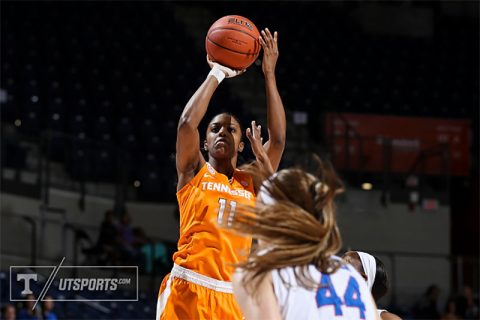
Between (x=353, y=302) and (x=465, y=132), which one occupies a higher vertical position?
(x=465, y=132)

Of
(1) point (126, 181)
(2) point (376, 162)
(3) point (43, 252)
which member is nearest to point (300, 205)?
(3) point (43, 252)

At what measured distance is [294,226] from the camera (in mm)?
2984

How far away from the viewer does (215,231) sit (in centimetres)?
492

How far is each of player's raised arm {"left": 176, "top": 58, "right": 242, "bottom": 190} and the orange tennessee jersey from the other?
0.06m

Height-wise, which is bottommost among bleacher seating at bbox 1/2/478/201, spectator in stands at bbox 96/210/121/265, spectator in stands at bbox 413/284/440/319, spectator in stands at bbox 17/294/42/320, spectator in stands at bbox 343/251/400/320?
spectator in stands at bbox 413/284/440/319

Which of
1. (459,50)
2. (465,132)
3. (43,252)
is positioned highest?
(459,50)

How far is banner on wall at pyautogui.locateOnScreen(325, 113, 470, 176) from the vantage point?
1493 centimetres

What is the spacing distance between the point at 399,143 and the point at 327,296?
12772 mm

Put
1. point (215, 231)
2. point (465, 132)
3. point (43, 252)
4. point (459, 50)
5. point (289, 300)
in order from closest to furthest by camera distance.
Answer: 1. point (289, 300)
2. point (215, 231)
3. point (43, 252)
4. point (465, 132)
5. point (459, 50)

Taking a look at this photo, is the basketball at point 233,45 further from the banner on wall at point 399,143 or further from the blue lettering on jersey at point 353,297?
the banner on wall at point 399,143

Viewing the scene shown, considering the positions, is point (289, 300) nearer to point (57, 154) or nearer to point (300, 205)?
point (300, 205)

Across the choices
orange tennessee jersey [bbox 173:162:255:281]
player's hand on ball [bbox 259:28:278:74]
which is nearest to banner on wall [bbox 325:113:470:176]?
player's hand on ball [bbox 259:28:278:74]

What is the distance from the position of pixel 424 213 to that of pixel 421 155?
3.21 feet

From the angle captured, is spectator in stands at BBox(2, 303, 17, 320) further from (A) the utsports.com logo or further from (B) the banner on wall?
(B) the banner on wall
